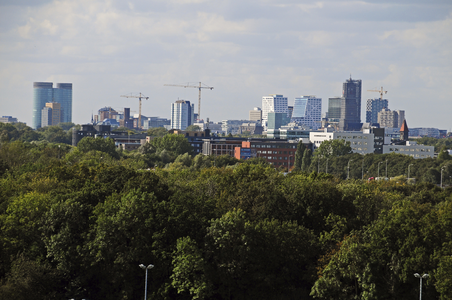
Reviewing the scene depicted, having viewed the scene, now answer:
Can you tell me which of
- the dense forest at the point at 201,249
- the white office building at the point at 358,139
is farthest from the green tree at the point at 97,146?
the dense forest at the point at 201,249

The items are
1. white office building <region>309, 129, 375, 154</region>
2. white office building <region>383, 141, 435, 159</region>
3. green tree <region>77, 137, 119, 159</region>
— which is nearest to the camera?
green tree <region>77, 137, 119, 159</region>

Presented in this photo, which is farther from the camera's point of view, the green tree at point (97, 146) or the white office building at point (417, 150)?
the white office building at point (417, 150)

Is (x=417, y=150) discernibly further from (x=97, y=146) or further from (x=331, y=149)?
(x=97, y=146)

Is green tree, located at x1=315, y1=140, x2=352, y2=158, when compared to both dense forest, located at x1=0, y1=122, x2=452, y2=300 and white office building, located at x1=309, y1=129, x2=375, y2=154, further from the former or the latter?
dense forest, located at x1=0, y1=122, x2=452, y2=300

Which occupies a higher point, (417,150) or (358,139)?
(358,139)

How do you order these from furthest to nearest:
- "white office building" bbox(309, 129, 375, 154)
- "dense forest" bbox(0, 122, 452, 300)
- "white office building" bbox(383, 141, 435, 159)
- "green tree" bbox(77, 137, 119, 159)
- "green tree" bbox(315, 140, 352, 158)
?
"white office building" bbox(309, 129, 375, 154), "white office building" bbox(383, 141, 435, 159), "green tree" bbox(315, 140, 352, 158), "green tree" bbox(77, 137, 119, 159), "dense forest" bbox(0, 122, 452, 300)

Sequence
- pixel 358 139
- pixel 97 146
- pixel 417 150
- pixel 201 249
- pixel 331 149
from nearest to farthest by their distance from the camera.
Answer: pixel 201 249 → pixel 97 146 → pixel 331 149 → pixel 417 150 → pixel 358 139

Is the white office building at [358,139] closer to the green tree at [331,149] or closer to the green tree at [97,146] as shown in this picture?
the green tree at [331,149]

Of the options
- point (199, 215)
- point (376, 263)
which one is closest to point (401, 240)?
point (376, 263)

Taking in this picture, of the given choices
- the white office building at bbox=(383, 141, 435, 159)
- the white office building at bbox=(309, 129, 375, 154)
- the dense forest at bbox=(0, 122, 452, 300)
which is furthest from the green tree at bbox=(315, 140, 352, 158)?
the dense forest at bbox=(0, 122, 452, 300)

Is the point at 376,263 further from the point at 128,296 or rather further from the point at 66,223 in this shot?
the point at 66,223

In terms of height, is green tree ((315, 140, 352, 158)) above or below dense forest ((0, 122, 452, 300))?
above

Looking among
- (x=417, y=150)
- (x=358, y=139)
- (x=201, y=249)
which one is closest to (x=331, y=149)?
(x=358, y=139)

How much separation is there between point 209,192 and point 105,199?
32.8 feet
